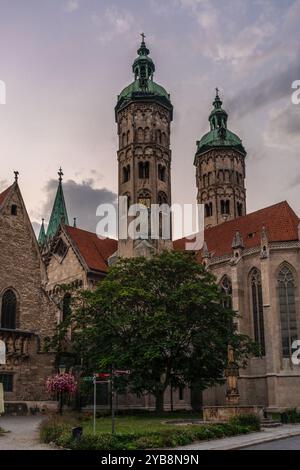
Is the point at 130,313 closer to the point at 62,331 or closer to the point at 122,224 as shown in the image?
the point at 62,331

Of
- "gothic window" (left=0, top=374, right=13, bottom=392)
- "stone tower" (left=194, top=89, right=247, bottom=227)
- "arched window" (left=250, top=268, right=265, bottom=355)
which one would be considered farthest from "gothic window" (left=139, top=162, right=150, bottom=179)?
"gothic window" (left=0, top=374, right=13, bottom=392)

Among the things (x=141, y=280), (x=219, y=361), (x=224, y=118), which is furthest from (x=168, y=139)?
(x=219, y=361)

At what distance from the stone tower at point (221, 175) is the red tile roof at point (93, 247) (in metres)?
16.9

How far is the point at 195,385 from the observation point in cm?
3394

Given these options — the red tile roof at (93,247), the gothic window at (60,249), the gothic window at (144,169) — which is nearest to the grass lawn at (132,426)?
the red tile roof at (93,247)

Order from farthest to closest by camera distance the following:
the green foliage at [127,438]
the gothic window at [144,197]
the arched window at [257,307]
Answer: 1. the gothic window at [144,197]
2. the arched window at [257,307]
3. the green foliage at [127,438]

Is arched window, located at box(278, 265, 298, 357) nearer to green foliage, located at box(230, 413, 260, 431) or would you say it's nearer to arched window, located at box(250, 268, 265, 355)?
arched window, located at box(250, 268, 265, 355)

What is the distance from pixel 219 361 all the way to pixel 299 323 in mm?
10030

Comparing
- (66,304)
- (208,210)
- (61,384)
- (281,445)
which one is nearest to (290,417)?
(281,445)

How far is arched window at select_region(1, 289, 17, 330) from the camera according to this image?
35.2 m

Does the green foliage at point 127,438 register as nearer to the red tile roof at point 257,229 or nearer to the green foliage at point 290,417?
the green foliage at point 290,417

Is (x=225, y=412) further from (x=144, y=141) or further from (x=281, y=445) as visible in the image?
(x=144, y=141)

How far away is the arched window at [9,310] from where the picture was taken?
35219mm

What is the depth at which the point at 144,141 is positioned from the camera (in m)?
53.2
